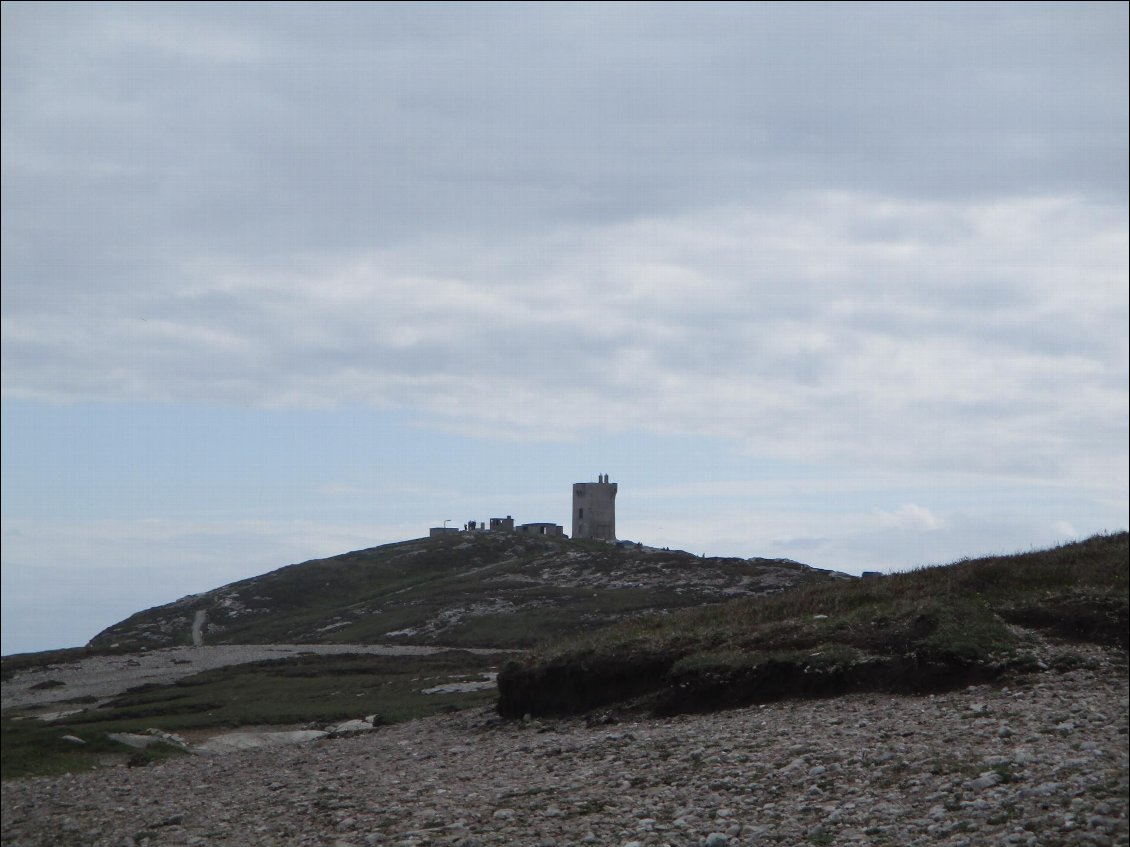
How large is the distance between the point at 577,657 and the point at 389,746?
5163 millimetres

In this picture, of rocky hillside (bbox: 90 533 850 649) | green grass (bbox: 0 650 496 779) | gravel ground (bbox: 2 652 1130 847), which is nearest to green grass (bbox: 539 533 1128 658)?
gravel ground (bbox: 2 652 1130 847)

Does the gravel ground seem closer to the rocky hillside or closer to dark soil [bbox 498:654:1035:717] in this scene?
dark soil [bbox 498:654:1035:717]

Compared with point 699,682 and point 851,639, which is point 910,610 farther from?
point 699,682

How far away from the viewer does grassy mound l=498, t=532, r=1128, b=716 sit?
70.8 ft

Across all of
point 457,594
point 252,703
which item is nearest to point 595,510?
point 457,594

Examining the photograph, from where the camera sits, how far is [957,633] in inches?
858

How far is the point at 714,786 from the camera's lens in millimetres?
16203

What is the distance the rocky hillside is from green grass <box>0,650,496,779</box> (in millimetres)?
11993

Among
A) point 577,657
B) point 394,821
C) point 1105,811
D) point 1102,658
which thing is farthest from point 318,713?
point 1105,811

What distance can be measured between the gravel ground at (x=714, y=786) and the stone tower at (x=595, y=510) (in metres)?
122

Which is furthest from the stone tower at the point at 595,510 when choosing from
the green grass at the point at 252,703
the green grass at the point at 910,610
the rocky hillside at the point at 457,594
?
the green grass at the point at 910,610

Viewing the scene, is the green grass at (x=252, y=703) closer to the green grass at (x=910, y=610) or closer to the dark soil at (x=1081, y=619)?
the green grass at (x=910, y=610)

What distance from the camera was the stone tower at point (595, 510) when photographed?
149125 mm

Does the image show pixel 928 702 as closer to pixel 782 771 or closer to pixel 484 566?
pixel 782 771
